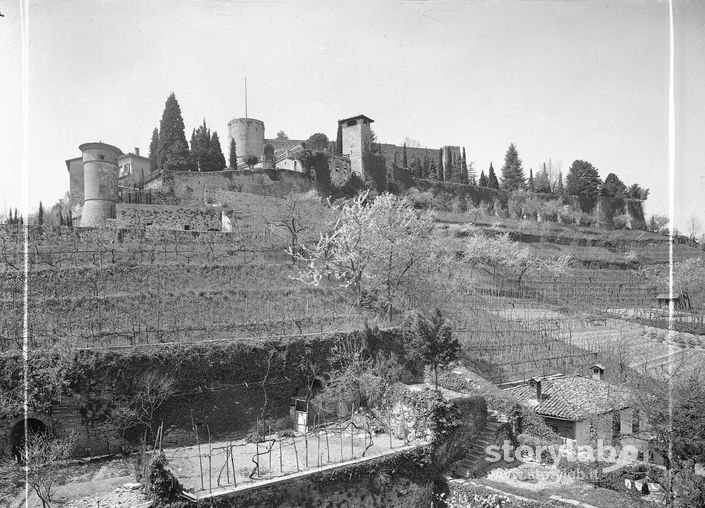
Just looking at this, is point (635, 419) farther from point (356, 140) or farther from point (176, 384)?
point (356, 140)

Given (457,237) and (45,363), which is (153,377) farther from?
(457,237)

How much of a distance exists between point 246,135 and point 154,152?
1181 cm

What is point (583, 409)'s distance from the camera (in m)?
21.2

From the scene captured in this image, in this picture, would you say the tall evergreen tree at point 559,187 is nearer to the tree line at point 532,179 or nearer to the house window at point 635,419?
the tree line at point 532,179

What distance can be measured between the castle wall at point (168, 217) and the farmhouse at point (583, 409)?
23.5 metres

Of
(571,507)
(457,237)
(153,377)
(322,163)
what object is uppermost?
(322,163)

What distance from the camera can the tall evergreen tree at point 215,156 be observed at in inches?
1857

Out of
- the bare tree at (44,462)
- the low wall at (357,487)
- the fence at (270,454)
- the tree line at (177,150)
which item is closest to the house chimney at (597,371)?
the low wall at (357,487)

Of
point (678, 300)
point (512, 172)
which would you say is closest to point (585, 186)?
point (512, 172)

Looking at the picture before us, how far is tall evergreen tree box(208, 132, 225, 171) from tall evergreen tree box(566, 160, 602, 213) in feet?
171

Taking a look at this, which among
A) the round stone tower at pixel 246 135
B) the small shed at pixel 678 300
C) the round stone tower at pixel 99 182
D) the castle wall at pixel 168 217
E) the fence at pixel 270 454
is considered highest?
the round stone tower at pixel 246 135

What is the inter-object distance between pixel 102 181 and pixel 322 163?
980 inches

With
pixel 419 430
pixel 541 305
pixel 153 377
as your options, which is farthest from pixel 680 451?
pixel 541 305

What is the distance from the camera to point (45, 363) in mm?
17516
